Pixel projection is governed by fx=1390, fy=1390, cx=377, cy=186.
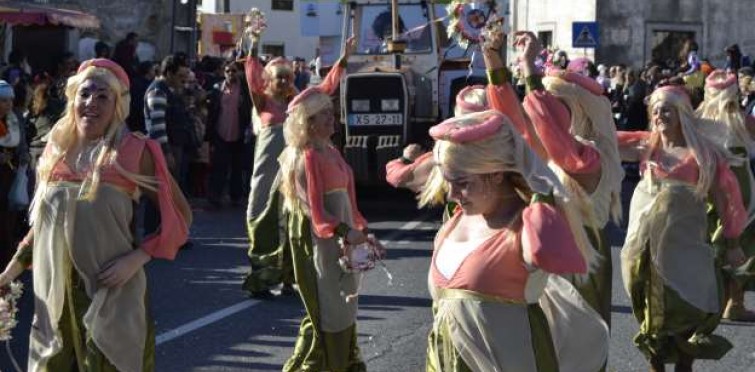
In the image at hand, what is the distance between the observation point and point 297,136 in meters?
7.57

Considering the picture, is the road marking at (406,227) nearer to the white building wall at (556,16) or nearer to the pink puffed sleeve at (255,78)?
the pink puffed sleeve at (255,78)

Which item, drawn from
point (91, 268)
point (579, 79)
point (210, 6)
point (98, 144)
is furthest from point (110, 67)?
point (210, 6)

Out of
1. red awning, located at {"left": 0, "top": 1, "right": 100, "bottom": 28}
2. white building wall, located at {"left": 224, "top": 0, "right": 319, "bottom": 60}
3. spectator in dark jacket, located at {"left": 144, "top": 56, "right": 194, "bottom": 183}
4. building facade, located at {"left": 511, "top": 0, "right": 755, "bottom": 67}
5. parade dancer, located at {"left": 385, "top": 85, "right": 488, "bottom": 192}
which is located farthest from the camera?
white building wall, located at {"left": 224, "top": 0, "right": 319, "bottom": 60}

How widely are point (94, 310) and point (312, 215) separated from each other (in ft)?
7.19

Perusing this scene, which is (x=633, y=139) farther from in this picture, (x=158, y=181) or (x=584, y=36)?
(x=584, y=36)

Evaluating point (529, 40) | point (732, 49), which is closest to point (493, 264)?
point (529, 40)

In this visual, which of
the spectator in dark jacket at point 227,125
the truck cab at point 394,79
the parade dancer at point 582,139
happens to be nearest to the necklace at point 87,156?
the parade dancer at point 582,139

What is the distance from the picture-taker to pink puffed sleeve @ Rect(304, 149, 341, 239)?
7.29m

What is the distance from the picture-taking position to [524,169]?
176 inches

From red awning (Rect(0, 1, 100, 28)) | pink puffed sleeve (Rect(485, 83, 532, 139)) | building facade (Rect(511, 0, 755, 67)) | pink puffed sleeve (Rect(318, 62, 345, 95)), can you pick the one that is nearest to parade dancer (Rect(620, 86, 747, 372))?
pink puffed sleeve (Rect(485, 83, 532, 139))

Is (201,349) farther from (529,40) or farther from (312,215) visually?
(529,40)

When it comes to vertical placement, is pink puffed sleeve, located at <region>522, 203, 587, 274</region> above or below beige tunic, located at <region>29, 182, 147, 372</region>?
above

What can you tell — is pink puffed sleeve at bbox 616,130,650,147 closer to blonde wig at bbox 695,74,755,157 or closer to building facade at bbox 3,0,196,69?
blonde wig at bbox 695,74,755,157

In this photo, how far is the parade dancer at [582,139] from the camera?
6379mm
